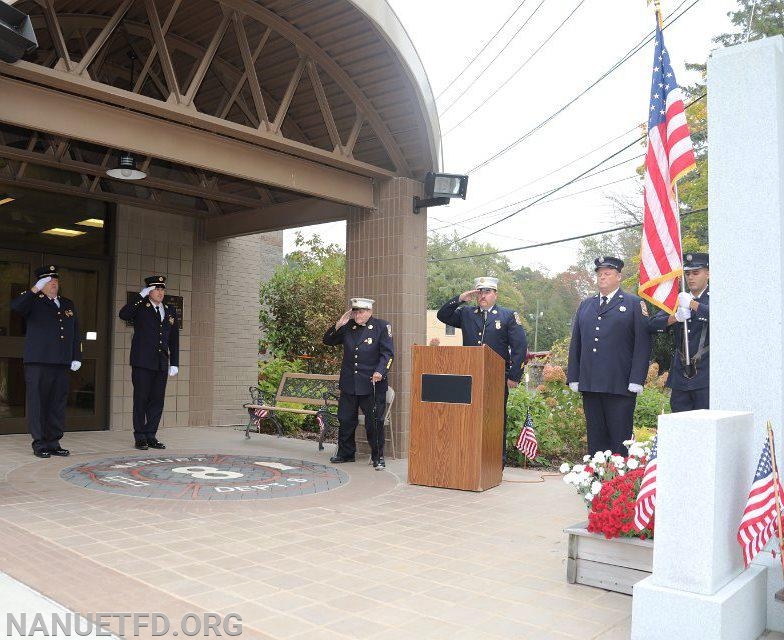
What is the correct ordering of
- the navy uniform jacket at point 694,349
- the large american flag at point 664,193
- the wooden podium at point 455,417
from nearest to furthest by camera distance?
the large american flag at point 664,193, the navy uniform jacket at point 694,349, the wooden podium at point 455,417

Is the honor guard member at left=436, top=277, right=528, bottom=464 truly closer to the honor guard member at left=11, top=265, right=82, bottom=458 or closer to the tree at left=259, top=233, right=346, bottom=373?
the honor guard member at left=11, top=265, right=82, bottom=458

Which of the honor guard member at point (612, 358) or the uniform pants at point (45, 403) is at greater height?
the honor guard member at point (612, 358)

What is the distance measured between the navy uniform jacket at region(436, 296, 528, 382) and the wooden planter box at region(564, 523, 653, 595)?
3.15 meters

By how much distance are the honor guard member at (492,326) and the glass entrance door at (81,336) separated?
4.93 metres

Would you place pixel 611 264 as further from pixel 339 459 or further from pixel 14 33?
pixel 14 33

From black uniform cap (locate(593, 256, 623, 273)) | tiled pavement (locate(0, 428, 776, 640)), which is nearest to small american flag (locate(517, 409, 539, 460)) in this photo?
tiled pavement (locate(0, 428, 776, 640))

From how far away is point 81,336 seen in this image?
9055mm

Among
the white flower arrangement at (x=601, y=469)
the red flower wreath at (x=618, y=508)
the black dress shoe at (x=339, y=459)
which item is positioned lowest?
the black dress shoe at (x=339, y=459)

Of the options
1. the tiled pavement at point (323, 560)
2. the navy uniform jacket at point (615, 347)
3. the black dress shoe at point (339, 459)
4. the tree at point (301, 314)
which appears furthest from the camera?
the tree at point (301, 314)

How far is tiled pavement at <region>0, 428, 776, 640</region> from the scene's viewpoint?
2.93m

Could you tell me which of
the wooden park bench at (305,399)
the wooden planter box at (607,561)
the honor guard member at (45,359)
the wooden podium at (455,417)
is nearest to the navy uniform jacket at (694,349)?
the wooden podium at (455,417)

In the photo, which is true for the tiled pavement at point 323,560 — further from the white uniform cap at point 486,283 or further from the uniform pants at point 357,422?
the white uniform cap at point 486,283

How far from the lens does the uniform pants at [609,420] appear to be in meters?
5.27

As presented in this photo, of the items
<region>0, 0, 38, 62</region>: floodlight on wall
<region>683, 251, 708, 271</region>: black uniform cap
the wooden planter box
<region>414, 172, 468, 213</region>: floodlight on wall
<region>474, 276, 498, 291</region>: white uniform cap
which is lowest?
the wooden planter box
